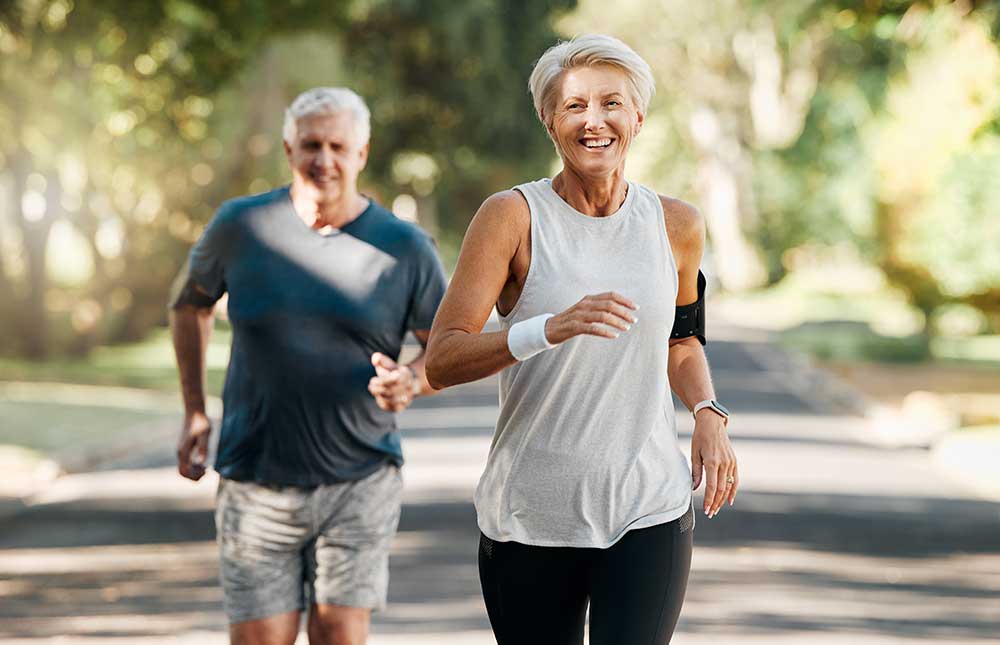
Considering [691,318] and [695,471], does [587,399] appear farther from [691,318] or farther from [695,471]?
[691,318]

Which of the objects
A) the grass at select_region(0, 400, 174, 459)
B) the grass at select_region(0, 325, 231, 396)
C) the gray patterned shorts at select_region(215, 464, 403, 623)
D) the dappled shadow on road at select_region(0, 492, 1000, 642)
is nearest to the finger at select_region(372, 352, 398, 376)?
the gray patterned shorts at select_region(215, 464, 403, 623)

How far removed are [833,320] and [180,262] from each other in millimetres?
22330

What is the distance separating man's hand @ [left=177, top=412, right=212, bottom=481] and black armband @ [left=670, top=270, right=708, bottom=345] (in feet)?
6.13

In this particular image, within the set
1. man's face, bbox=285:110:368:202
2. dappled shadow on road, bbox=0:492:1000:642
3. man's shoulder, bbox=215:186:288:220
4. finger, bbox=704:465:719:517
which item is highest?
man's face, bbox=285:110:368:202

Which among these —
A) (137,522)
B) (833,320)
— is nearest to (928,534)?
(137,522)

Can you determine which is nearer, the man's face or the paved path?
the man's face

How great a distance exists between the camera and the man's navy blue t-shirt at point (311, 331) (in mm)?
5602

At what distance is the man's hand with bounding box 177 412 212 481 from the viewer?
5988 millimetres

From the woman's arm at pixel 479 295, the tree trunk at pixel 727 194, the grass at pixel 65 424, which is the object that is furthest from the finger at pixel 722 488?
the tree trunk at pixel 727 194

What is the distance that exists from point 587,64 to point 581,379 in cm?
68

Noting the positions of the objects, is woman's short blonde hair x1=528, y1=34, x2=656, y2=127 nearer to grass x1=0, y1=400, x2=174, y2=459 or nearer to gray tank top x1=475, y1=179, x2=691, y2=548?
gray tank top x1=475, y1=179, x2=691, y2=548

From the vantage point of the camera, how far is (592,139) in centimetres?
428

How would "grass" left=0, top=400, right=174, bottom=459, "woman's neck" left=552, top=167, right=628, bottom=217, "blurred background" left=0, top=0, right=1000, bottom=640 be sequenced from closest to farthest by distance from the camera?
"woman's neck" left=552, top=167, right=628, bottom=217 < "grass" left=0, top=400, right=174, bottom=459 < "blurred background" left=0, top=0, right=1000, bottom=640

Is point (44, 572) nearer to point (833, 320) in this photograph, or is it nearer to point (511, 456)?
point (511, 456)
